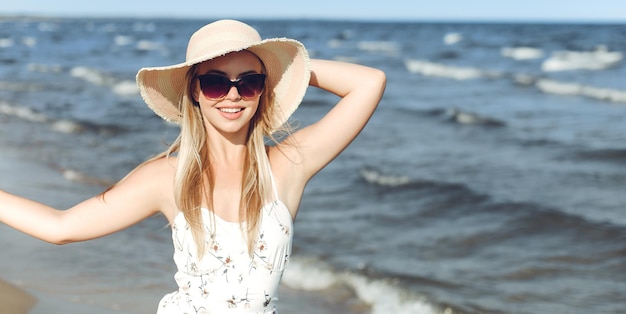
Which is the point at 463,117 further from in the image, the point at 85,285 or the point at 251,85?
the point at 251,85

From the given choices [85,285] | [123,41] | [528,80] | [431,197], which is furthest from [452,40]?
[85,285]

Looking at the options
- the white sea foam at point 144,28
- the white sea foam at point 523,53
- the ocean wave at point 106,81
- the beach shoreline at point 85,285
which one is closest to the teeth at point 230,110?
the beach shoreline at point 85,285

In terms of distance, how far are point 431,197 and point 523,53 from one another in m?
28.5

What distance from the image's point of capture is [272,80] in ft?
9.99

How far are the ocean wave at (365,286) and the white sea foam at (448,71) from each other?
19301mm

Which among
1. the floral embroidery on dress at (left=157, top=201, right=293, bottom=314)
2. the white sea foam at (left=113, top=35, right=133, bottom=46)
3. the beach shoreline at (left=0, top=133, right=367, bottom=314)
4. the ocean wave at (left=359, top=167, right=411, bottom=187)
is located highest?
the floral embroidery on dress at (left=157, top=201, right=293, bottom=314)

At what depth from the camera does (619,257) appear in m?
6.99

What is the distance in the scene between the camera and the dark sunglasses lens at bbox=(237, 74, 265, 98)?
2.75 m

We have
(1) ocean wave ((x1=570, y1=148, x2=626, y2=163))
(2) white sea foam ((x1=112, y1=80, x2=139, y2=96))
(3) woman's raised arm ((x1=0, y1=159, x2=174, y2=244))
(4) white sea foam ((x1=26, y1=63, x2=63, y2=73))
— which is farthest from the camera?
(4) white sea foam ((x1=26, y1=63, x2=63, y2=73))

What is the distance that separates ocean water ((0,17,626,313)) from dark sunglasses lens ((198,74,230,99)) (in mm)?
3000

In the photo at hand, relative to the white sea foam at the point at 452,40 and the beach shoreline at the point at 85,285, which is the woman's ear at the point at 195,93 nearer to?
the beach shoreline at the point at 85,285

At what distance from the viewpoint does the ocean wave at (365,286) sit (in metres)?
5.76

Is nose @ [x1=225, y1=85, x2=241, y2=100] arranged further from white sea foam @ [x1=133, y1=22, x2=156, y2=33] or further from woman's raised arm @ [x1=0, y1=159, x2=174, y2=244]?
white sea foam @ [x1=133, y1=22, x2=156, y2=33]

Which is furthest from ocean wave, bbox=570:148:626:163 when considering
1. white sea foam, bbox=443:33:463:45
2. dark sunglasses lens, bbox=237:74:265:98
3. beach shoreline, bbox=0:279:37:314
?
white sea foam, bbox=443:33:463:45
